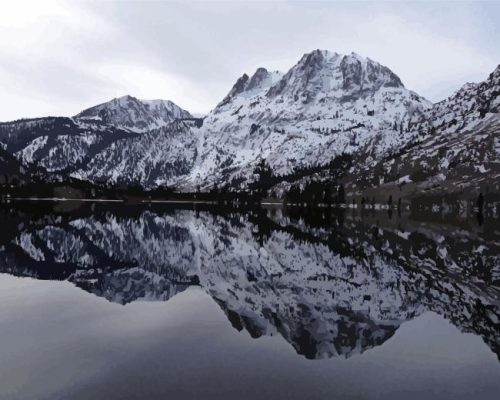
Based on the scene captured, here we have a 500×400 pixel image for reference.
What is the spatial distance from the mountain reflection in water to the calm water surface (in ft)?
0.67

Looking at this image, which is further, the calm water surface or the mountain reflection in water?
the mountain reflection in water

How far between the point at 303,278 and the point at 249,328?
22.1 m

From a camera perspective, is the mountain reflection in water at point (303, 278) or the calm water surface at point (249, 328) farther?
the mountain reflection in water at point (303, 278)

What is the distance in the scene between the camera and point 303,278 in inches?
2084

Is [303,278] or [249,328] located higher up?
[249,328]

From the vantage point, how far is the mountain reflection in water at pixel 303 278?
33.1 m

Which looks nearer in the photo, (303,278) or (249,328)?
(249,328)

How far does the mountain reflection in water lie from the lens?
109 ft

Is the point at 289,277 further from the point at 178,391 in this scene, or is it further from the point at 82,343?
the point at 178,391

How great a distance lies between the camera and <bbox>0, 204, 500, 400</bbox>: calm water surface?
21.9 metres

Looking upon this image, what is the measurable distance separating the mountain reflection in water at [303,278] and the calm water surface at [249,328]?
0.20m

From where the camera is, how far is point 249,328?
3152 centimetres

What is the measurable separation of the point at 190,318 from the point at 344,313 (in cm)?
1103

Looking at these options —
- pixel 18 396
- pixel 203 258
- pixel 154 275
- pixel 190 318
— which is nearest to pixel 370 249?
pixel 203 258
